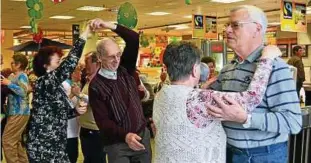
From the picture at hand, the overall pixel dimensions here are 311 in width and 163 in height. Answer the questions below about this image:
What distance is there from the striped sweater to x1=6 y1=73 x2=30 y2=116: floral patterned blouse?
391 cm

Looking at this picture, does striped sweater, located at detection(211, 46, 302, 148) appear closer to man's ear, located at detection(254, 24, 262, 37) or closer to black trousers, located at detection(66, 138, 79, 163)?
man's ear, located at detection(254, 24, 262, 37)

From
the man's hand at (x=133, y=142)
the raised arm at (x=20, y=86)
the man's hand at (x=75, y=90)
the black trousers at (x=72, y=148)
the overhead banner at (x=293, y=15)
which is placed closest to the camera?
the man's hand at (x=133, y=142)

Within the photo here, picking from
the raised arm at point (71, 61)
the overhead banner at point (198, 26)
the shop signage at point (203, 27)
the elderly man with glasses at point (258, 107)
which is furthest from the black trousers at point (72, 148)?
the overhead banner at point (198, 26)

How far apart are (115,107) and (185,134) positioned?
1.16 meters

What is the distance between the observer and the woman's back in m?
2.00

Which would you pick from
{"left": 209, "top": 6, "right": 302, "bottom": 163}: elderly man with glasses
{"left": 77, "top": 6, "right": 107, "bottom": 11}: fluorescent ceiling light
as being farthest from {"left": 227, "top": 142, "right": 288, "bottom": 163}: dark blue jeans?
{"left": 77, "top": 6, "right": 107, "bottom": 11}: fluorescent ceiling light

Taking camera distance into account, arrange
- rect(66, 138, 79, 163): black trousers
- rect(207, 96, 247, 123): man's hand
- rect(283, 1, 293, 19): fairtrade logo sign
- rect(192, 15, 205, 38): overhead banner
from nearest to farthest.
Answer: rect(207, 96, 247, 123): man's hand
rect(66, 138, 79, 163): black trousers
rect(283, 1, 293, 19): fairtrade logo sign
rect(192, 15, 205, 38): overhead banner

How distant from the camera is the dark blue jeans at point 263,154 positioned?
212 cm

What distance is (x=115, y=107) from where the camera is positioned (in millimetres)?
3105

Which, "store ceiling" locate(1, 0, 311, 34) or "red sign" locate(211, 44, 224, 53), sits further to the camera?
"store ceiling" locate(1, 0, 311, 34)

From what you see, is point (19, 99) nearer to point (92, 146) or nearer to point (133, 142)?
point (92, 146)

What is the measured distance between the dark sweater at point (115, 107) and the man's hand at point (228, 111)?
45.0 inches

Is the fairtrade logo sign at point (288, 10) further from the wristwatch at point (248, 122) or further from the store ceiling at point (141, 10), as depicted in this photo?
the wristwatch at point (248, 122)

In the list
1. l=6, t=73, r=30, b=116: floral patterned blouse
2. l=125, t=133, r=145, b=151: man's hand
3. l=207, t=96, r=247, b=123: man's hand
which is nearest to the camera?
l=207, t=96, r=247, b=123: man's hand
